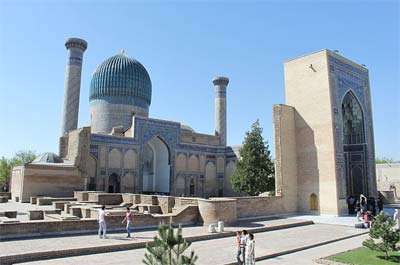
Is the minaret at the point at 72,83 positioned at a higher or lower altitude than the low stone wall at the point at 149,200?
higher

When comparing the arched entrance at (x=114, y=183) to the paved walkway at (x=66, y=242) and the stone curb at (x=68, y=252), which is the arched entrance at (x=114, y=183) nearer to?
the paved walkway at (x=66, y=242)

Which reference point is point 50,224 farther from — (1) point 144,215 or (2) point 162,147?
(2) point 162,147

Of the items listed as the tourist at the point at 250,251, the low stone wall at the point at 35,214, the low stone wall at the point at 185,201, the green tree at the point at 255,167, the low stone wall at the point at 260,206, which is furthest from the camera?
the green tree at the point at 255,167

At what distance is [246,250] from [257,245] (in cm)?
260

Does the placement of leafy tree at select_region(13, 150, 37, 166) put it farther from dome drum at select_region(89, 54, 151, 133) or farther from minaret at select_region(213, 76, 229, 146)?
minaret at select_region(213, 76, 229, 146)

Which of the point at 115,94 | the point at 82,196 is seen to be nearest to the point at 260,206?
the point at 82,196

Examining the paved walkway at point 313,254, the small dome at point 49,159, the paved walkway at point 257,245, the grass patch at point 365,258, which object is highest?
the small dome at point 49,159

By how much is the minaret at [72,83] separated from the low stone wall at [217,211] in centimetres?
1746

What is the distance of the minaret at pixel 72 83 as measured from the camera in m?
26.4

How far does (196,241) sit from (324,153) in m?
8.90

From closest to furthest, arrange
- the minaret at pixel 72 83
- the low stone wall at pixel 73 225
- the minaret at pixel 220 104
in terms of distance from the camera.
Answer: the low stone wall at pixel 73 225, the minaret at pixel 72 83, the minaret at pixel 220 104

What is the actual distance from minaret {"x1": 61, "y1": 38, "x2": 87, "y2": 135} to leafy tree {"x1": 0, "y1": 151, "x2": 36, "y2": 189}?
858 cm

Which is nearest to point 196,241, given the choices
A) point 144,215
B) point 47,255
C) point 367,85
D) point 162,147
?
point 144,215

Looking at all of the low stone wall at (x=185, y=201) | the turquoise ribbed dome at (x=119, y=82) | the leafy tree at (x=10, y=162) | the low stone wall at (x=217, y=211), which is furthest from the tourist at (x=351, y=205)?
the leafy tree at (x=10, y=162)
